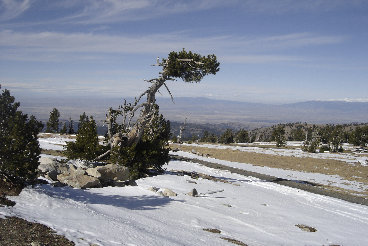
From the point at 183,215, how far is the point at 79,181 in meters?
6.54

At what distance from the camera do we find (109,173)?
64.2 ft

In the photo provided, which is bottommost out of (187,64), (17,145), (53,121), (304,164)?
(304,164)

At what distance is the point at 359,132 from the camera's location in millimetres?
95812

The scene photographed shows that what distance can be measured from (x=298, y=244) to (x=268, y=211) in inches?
204

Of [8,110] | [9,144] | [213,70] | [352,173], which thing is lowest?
[352,173]

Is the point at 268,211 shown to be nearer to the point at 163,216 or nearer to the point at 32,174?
the point at 163,216

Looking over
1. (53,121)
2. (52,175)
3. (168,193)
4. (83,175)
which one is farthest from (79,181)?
(53,121)

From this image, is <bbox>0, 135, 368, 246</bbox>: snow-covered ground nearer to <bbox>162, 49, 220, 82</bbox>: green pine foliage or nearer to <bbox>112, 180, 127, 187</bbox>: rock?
<bbox>112, 180, 127, 187</bbox>: rock

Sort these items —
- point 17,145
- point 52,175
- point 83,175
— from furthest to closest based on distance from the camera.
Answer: point 83,175 < point 52,175 < point 17,145

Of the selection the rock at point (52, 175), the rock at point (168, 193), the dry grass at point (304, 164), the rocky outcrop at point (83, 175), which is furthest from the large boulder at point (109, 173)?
the dry grass at point (304, 164)

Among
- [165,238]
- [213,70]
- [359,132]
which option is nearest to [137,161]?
[213,70]

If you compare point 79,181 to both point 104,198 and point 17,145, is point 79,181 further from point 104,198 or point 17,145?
point 17,145

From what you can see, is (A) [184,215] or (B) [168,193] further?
(B) [168,193]

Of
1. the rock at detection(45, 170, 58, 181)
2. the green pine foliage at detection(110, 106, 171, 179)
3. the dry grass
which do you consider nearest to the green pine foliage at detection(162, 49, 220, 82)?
the green pine foliage at detection(110, 106, 171, 179)
